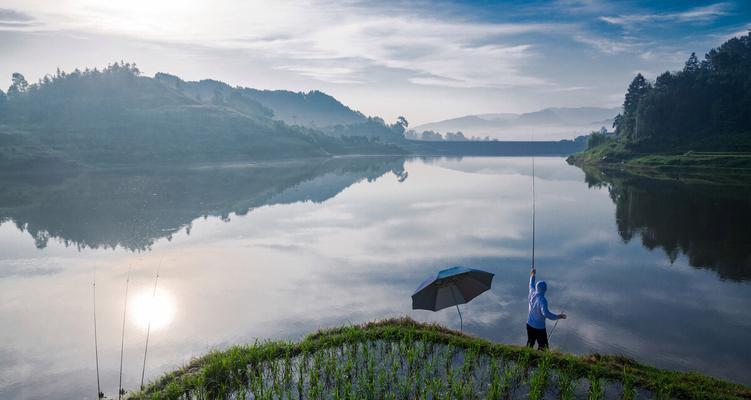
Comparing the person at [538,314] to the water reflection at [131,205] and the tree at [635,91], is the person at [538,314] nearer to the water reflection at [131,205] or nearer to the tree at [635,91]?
the water reflection at [131,205]

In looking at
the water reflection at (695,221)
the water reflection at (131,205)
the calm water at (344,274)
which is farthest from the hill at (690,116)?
the water reflection at (131,205)

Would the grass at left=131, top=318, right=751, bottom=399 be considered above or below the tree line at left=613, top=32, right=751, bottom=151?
below

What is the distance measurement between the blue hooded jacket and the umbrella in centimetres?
146

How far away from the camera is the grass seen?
11727 mm

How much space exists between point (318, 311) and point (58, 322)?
1049cm

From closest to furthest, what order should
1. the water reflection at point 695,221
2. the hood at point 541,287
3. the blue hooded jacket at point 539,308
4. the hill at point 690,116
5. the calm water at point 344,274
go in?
the hood at point 541,287
the blue hooded jacket at point 539,308
the calm water at point 344,274
the water reflection at point 695,221
the hill at point 690,116

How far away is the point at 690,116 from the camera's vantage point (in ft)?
446

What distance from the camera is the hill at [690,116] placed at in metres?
118

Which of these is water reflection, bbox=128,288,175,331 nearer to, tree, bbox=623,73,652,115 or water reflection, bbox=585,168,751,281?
water reflection, bbox=585,168,751,281

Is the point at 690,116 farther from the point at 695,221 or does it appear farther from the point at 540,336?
the point at 540,336

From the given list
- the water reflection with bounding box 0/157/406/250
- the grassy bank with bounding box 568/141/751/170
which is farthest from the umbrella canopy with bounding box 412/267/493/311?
the grassy bank with bounding box 568/141/751/170

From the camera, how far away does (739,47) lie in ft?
534

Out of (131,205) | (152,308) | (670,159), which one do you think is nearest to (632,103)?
(670,159)

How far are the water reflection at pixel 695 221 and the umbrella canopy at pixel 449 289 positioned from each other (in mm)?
16856
